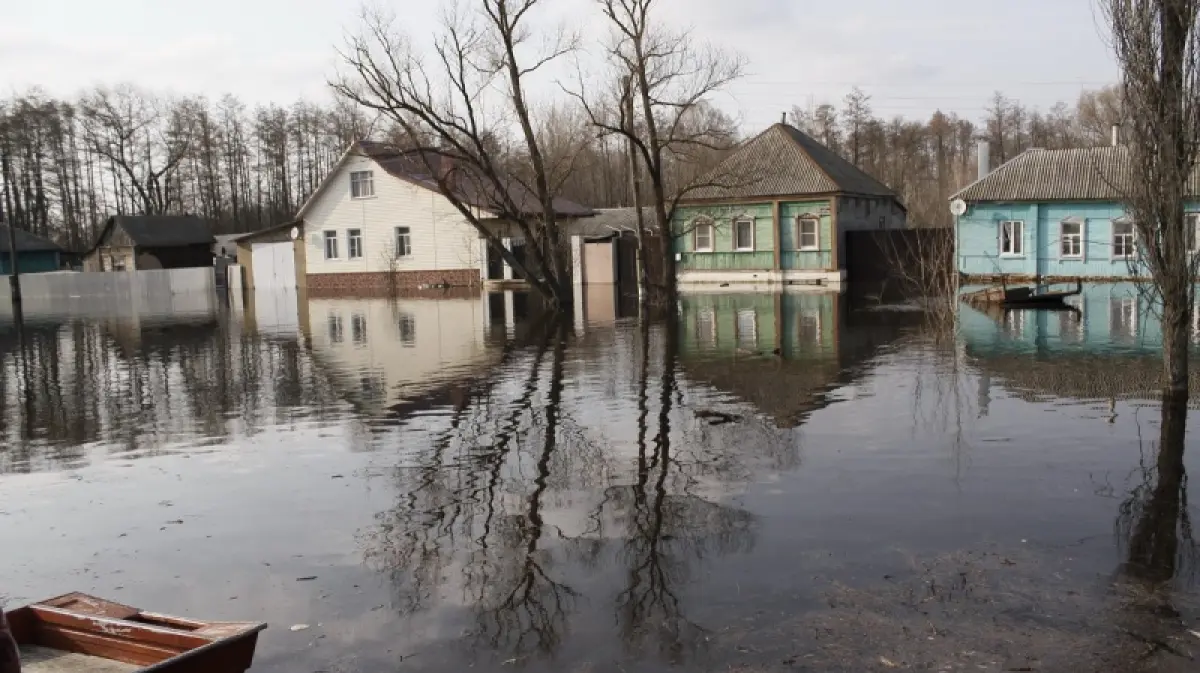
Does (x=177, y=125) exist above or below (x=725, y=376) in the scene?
above

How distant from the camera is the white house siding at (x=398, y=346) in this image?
14.7m

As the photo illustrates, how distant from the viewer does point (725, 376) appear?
14.2 metres

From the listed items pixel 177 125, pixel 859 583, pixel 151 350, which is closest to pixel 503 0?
pixel 151 350

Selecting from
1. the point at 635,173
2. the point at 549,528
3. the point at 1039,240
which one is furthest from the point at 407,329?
the point at 1039,240

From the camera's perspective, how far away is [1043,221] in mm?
34844

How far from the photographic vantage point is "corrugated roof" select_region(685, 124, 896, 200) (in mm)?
36969

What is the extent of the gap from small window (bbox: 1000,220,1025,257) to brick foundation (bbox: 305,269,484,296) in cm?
2091

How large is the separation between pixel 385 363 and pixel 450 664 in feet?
41.7

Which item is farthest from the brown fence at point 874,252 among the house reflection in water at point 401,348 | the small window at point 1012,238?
the house reflection in water at point 401,348

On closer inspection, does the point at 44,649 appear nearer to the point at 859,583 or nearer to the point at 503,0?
the point at 859,583

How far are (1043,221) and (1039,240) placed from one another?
2.25 feet

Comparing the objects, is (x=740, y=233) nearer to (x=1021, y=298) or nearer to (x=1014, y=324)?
(x=1021, y=298)

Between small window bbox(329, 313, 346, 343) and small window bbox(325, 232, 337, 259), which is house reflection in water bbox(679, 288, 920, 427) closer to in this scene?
small window bbox(329, 313, 346, 343)

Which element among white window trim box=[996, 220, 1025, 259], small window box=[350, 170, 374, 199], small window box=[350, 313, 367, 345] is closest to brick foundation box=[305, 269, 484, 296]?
small window box=[350, 170, 374, 199]
